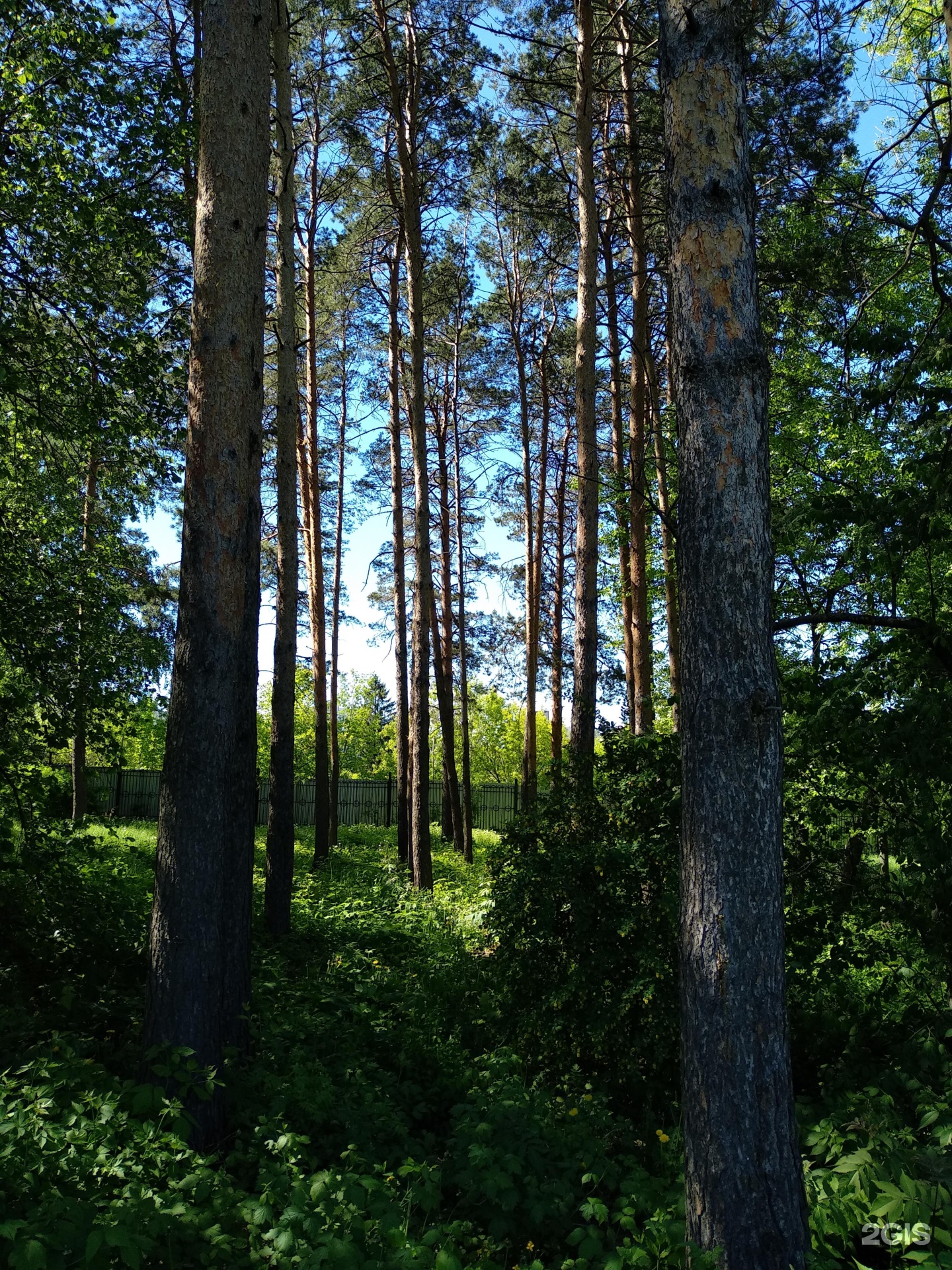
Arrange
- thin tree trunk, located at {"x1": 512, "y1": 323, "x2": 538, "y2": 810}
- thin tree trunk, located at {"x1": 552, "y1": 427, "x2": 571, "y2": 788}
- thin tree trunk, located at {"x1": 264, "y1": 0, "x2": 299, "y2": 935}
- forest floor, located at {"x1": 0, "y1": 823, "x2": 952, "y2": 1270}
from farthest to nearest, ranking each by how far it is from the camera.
Answer: thin tree trunk, located at {"x1": 552, "y1": 427, "x2": 571, "y2": 788}, thin tree trunk, located at {"x1": 512, "y1": 323, "x2": 538, "y2": 810}, thin tree trunk, located at {"x1": 264, "y1": 0, "x2": 299, "y2": 935}, forest floor, located at {"x1": 0, "y1": 823, "x2": 952, "y2": 1270}

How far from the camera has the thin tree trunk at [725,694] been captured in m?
3.03

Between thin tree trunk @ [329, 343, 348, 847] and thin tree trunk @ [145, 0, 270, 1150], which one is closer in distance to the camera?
thin tree trunk @ [145, 0, 270, 1150]

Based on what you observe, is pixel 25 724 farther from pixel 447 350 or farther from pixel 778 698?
pixel 447 350

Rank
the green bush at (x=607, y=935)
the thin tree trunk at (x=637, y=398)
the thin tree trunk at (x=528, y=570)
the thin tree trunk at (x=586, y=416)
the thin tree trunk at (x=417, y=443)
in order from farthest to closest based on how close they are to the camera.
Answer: the thin tree trunk at (x=528, y=570) → the thin tree trunk at (x=637, y=398) → the thin tree trunk at (x=417, y=443) → the thin tree trunk at (x=586, y=416) → the green bush at (x=607, y=935)

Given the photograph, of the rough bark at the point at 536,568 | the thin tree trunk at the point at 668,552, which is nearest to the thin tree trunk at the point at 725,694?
the thin tree trunk at the point at 668,552

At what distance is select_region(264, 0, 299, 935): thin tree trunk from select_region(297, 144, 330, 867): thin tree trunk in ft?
11.3

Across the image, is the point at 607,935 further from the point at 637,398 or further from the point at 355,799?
the point at 355,799

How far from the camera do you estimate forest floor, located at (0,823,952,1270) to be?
2.95m

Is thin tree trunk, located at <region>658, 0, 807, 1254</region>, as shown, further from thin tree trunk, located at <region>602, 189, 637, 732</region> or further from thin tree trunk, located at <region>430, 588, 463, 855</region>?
thin tree trunk, located at <region>430, 588, 463, 855</region>

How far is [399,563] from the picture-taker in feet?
49.6

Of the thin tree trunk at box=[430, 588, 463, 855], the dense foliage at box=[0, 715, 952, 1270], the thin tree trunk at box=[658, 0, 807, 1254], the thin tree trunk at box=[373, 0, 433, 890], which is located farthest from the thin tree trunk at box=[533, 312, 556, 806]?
the thin tree trunk at box=[658, 0, 807, 1254]

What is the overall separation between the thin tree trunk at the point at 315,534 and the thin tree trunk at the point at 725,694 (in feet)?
33.9

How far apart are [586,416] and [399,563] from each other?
21.1 feet

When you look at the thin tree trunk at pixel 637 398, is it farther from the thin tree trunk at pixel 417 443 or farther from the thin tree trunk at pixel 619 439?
the thin tree trunk at pixel 417 443
